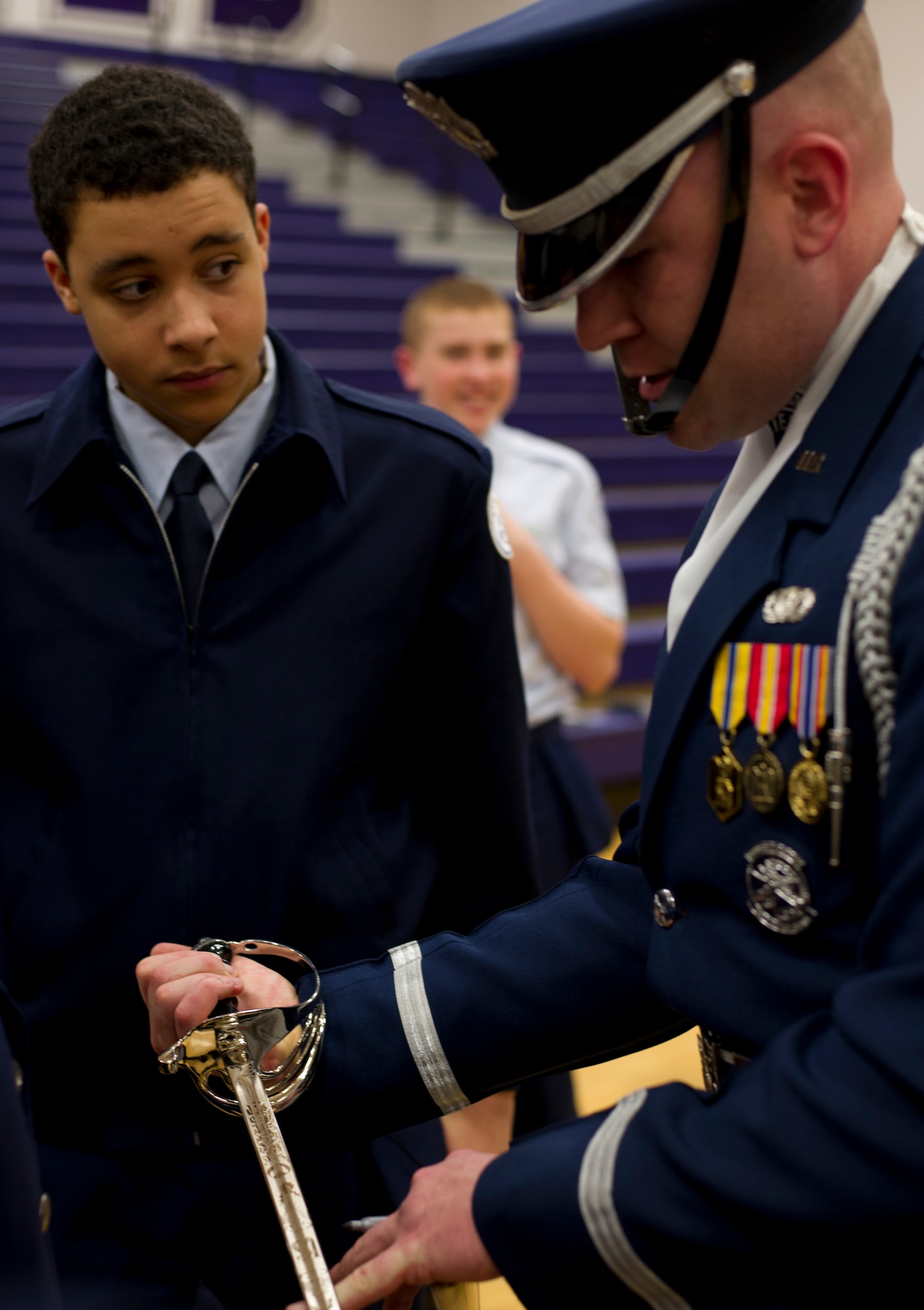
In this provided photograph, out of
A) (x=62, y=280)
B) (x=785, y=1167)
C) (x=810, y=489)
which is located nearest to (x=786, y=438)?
(x=810, y=489)

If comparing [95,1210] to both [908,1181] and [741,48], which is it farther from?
[741,48]

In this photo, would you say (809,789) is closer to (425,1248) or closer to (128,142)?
(425,1248)

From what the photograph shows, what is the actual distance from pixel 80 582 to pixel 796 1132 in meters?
0.87

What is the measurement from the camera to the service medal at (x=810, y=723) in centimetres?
74

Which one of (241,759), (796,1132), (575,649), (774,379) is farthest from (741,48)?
(575,649)

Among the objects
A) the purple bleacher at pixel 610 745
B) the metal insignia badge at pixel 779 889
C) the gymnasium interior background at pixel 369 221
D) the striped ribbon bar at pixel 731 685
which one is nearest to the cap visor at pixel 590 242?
the striped ribbon bar at pixel 731 685

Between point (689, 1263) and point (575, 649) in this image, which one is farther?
A: point (575, 649)

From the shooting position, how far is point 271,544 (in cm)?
130

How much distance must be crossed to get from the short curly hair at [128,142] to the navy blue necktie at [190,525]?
0.26 meters

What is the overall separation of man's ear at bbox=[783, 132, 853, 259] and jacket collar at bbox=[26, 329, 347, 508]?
629 mm

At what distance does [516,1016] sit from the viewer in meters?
1.01

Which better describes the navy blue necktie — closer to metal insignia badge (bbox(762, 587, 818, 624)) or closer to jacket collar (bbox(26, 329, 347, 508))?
jacket collar (bbox(26, 329, 347, 508))

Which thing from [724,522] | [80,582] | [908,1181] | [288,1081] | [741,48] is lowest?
[288,1081]

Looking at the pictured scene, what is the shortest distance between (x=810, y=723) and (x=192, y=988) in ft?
1.70
